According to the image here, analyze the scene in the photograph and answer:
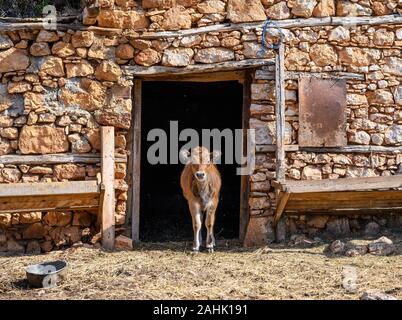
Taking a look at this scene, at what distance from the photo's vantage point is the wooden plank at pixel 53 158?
8211 mm

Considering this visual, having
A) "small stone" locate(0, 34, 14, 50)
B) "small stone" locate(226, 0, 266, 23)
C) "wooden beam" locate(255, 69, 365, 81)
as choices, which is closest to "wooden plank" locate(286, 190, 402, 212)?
"wooden beam" locate(255, 69, 365, 81)

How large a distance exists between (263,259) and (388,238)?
2.08m

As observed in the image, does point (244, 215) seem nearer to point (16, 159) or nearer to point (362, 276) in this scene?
point (362, 276)

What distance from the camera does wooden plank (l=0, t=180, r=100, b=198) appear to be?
7691 millimetres

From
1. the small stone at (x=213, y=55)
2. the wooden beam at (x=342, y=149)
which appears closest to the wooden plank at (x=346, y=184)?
the wooden beam at (x=342, y=149)

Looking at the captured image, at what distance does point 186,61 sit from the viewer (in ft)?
28.1

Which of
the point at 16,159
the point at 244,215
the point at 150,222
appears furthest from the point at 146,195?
the point at 16,159

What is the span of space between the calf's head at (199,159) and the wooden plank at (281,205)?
120 centimetres

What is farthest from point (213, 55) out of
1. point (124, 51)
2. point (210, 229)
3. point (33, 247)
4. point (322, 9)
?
point (33, 247)

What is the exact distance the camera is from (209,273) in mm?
6988

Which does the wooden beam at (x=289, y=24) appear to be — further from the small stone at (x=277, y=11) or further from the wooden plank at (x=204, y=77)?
the wooden plank at (x=204, y=77)

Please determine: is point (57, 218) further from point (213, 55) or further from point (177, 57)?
point (213, 55)

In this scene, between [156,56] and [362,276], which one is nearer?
[362,276]

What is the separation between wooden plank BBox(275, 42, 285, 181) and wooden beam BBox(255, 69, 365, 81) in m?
0.23
